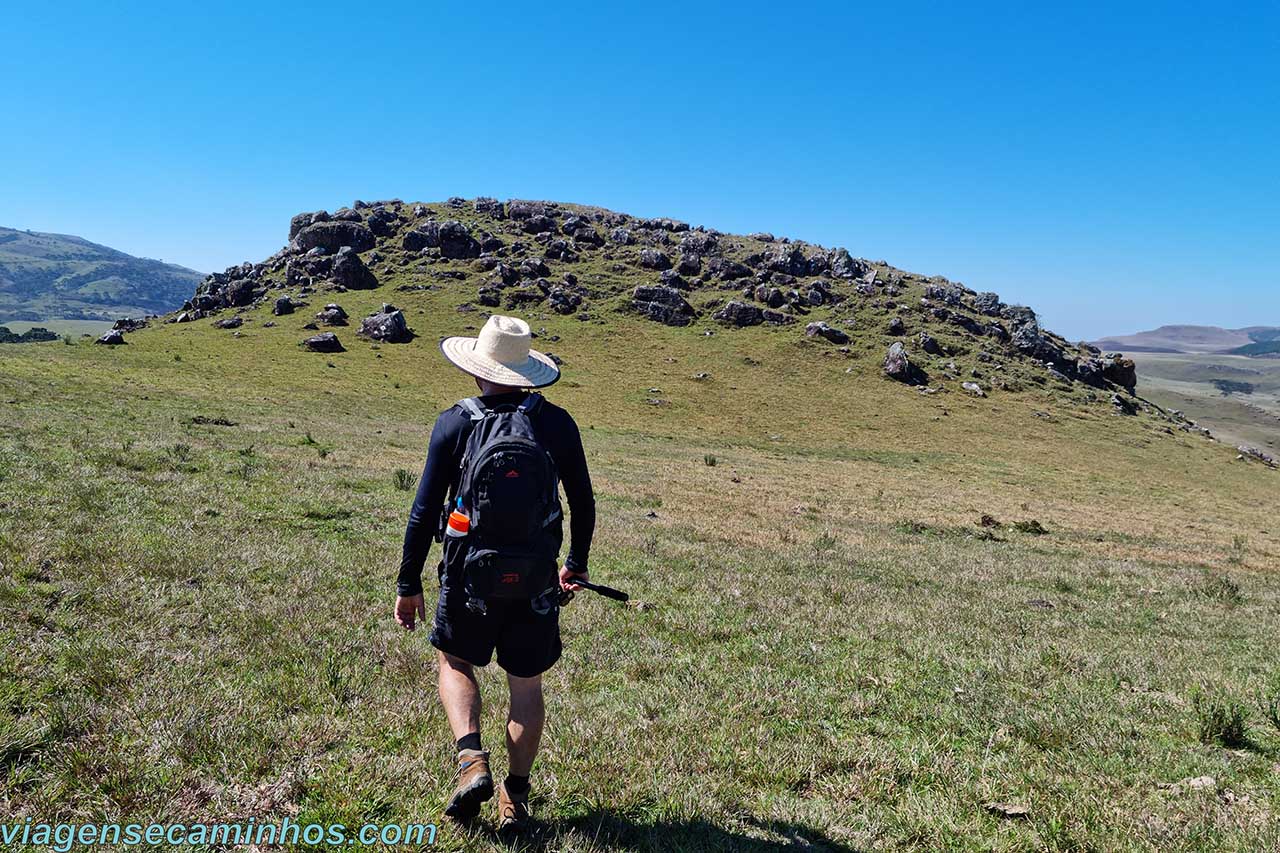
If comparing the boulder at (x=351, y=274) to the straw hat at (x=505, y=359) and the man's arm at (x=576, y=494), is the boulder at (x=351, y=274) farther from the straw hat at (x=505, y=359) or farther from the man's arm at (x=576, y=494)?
the man's arm at (x=576, y=494)

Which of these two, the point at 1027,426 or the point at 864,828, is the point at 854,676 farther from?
the point at 1027,426

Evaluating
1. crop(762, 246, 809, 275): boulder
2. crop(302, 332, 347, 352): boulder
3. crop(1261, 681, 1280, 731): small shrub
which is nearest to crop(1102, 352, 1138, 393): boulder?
crop(762, 246, 809, 275): boulder

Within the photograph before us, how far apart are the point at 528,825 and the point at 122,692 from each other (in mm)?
3777

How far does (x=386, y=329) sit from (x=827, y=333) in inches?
2667

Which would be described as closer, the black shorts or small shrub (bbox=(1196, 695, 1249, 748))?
the black shorts

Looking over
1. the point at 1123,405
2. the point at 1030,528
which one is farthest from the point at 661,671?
the point at 1123,405

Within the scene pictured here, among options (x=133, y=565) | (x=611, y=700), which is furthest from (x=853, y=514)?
(x=133, y=565)

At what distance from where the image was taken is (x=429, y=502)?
14.4ft

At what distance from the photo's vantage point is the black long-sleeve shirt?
430cm

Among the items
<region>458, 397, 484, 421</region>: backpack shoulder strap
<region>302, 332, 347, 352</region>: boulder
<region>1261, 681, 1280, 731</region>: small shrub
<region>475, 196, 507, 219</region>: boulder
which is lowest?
<region>1261, 681, 1280, 731</region>: small shrub

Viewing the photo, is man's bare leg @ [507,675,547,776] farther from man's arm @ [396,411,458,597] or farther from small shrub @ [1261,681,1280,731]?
small shrub @ [1261,681,1280,731]

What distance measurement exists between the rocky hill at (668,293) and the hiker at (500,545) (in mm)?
82695

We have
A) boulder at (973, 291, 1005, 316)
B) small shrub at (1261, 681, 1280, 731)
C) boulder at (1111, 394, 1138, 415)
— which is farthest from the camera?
→ boulder at (973, 291, 1005, 316)

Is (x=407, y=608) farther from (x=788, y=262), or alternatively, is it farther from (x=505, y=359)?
(x=788, y=262)
